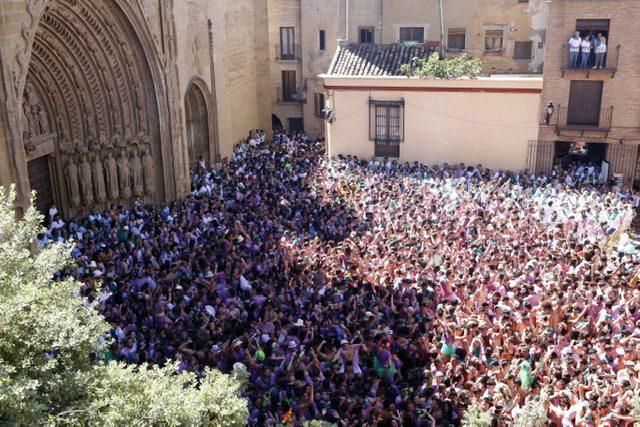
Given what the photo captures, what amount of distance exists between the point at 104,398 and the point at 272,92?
87.9 feet

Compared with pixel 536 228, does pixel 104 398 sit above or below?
above

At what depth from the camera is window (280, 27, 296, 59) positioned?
100 feet

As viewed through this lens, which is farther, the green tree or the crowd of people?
the crowd of people

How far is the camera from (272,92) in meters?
31.4

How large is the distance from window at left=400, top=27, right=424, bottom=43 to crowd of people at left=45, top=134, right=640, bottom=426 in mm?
10825

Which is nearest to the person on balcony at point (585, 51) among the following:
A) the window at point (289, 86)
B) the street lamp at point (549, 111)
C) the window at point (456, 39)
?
the street lamp at point (549, 111)

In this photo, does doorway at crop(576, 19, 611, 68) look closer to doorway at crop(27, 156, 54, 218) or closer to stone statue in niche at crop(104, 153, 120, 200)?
stone statue in niche at crop(104, 153, 120, 200)

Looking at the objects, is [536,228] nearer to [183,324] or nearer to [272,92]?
[183,324]

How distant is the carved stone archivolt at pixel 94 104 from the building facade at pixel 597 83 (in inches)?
462

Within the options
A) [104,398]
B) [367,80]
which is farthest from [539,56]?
[104,398]

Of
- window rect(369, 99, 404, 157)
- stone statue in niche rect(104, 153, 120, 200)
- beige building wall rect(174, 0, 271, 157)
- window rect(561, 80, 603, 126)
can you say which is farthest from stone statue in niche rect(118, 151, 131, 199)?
window rect(561, 80, 603, 126)

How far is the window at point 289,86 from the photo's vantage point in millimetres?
30984

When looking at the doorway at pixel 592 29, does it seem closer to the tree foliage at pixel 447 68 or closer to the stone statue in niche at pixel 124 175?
the tree foliage at pixel 447 68

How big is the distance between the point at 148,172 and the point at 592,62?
13.2 metres
